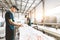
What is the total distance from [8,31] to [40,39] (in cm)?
190

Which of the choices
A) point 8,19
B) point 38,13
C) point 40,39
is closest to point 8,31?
point 8,19

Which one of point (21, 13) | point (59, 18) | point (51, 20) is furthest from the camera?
point (21, 13)

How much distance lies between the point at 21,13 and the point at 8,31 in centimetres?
1129

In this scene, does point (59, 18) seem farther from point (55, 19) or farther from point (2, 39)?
point (2, 39)

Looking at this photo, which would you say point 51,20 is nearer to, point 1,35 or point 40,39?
point 1,35

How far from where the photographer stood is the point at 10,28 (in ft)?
9.54

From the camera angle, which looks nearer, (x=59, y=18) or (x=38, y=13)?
(x=59, y=18)

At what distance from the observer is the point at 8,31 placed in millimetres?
2924

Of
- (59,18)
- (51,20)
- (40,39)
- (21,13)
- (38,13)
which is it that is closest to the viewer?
(40,39)

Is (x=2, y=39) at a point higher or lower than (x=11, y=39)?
lower

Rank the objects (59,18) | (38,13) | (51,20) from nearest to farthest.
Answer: (59,18), (51,20), (38,13)

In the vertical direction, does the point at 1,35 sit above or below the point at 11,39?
below

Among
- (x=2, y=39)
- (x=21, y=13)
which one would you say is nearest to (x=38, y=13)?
(x=21, y=13)

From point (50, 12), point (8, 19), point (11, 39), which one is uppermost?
point (50, 12)
